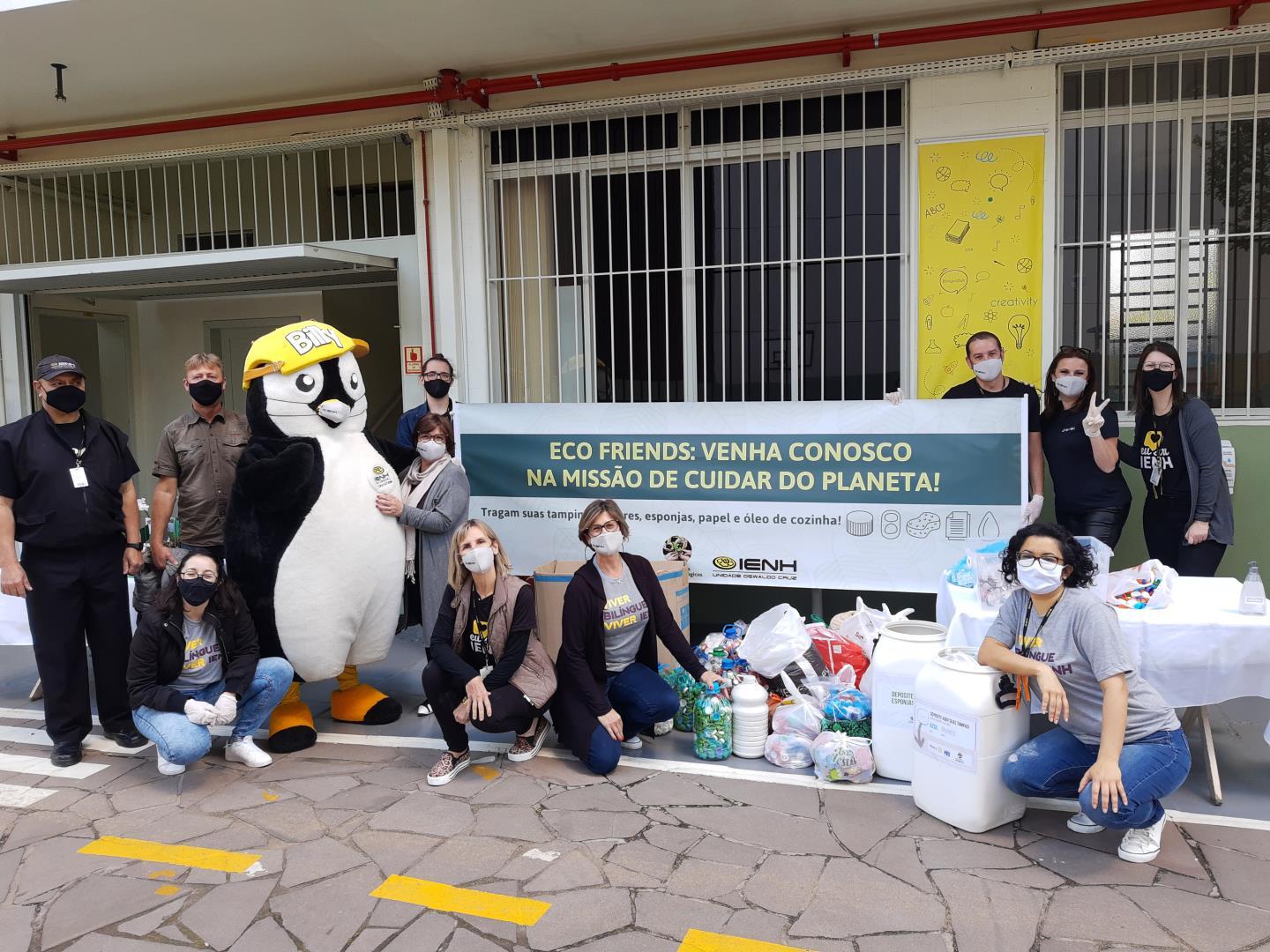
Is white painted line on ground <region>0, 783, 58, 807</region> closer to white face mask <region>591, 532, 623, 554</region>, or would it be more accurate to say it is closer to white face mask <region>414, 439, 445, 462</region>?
white face mask <region>414, 439, 445, 462</region>

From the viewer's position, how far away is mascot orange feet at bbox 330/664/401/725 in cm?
478

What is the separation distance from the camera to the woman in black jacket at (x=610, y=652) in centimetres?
407

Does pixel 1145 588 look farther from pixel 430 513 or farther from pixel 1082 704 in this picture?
pixel 430 513

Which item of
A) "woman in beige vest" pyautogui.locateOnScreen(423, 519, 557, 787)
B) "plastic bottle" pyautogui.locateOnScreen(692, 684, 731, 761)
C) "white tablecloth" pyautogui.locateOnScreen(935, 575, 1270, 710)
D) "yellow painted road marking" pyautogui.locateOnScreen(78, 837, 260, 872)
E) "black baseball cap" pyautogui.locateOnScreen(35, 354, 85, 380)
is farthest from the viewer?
"black baseball cap" pyautogui.locateOnScreen(35, 354, 85, 380)

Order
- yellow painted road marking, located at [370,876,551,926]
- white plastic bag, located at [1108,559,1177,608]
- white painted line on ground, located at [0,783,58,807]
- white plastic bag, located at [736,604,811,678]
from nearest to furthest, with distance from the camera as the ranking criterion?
yellow painted road marking, located at [370,876,551,926] → white plastic bag, located at [1108,559,1177,608] → white painted line on ground, located at [0,783,58,807] → white plastic bag, located at [736,604,811,678]

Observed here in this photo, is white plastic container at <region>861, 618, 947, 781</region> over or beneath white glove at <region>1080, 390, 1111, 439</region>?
beneath

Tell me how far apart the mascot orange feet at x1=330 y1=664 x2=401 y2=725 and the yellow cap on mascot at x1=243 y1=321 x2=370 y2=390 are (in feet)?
4.99

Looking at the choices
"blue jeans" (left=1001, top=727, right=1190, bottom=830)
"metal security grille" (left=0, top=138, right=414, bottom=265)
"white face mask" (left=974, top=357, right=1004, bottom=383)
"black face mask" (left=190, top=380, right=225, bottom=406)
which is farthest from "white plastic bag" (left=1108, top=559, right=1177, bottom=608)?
"metal security grille" (left=0, top=138, right=414, bottom=265)

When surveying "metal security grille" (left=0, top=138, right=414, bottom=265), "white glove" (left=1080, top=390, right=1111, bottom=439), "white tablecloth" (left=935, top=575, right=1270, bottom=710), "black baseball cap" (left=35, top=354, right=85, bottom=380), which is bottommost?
"white tablecloth" (left=935, top=575, right=1270, bottom=710)

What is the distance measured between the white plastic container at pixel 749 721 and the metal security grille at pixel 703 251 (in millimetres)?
2763

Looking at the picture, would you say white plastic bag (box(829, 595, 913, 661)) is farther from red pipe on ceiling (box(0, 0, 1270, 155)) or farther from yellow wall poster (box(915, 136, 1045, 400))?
red pipe on ceiling (box(0, 0, 1270, 155))

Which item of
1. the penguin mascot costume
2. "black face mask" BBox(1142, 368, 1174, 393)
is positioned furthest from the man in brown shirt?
"black face mask" BBox(1142, 368, 1174, 393)

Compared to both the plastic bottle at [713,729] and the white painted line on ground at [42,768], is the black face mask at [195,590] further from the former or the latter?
the plastic bottle at [713,729]

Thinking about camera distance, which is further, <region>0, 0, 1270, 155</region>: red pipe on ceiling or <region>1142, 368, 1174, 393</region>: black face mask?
<region>0, 0, 1270, 155</region>: red pipe on ceiling
